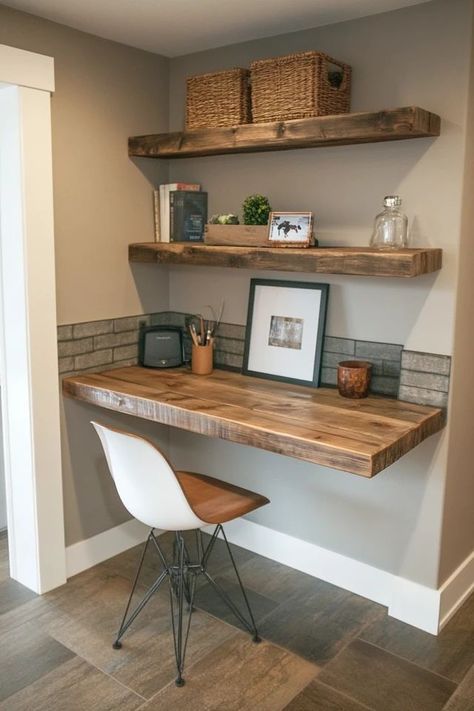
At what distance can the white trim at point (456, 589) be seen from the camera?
2.62 m

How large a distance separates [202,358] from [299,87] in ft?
3.94

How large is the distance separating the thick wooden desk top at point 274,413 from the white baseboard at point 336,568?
2.31ft

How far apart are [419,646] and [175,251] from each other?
1.84m

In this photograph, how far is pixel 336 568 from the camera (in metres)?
2.89

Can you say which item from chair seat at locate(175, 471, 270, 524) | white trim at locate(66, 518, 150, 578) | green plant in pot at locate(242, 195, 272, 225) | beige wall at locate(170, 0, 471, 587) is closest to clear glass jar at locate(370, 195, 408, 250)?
beige wall at locate(170, 0, 471, 587)

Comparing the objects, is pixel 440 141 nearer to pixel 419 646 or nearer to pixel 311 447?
pixel 311 447

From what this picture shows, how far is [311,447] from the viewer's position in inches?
82.9

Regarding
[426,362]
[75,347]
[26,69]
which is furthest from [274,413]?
[26,69]

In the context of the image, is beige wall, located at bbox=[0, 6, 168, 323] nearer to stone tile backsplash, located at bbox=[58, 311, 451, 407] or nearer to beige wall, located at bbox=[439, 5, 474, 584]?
stone tile backsplash, located at bbox=[58, 311, 451, 407]

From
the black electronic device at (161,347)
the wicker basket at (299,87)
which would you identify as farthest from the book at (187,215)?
the wicker basket at (299,87)

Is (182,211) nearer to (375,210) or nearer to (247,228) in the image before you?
Result: (247,228)

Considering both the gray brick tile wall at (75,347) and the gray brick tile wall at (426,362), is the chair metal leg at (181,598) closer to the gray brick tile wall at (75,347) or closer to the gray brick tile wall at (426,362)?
the gray brick tile wall at (75,347)

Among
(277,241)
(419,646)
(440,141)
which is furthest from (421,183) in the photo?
(419,646)

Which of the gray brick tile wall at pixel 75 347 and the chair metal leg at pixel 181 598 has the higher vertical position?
the gray brick tile wall at pixel 75 347
